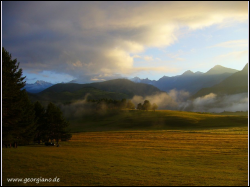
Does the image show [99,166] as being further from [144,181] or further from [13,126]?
[13,126]

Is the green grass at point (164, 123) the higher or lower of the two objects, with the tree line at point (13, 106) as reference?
lower

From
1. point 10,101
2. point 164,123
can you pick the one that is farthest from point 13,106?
point 164,123

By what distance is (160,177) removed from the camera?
21.7m

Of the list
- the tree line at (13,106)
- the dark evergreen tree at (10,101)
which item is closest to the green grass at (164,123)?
the tree line at (13,106)

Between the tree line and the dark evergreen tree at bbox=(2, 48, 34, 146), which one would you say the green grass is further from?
the dark evergreen tree at bbox=(2, 48, 34, 146)

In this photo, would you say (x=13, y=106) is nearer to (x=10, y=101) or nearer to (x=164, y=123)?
(x=10, y=101)

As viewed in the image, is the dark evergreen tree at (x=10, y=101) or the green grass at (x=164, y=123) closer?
the dark evergreen tree at (x=10, y=101)

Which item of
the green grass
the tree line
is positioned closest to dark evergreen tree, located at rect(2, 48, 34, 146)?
the tree line

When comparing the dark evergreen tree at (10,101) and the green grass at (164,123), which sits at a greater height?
the dark evergreen tree at (10,101)

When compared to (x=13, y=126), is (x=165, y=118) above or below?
below

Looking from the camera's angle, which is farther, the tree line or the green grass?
the green grass

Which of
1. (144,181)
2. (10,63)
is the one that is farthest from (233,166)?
(10,63)

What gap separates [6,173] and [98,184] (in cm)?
1134

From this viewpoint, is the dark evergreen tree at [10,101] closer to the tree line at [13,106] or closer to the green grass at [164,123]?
the tree line at [13,106]
